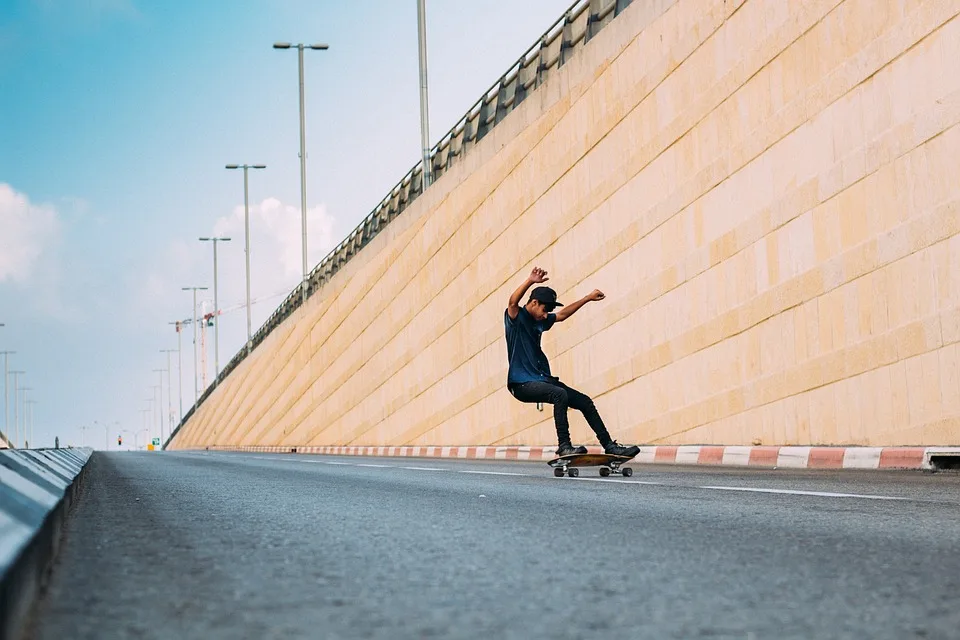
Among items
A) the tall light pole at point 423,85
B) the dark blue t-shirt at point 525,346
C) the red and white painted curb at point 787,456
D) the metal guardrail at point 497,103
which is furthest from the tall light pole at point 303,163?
the dark blue t-shirt at point 525,346

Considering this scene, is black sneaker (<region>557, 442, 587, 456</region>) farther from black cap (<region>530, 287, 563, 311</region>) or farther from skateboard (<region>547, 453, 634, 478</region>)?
black cap (<region>530, 287, 563, 311</region>)

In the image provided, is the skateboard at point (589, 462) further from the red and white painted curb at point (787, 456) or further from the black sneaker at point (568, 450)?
the red and white painted curb at point (787, 456)

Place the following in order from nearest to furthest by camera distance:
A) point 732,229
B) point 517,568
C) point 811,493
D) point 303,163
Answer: point 517,568
point 811,493
point 732,229
point 303,163

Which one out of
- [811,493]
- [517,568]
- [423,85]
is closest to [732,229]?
[811,493]

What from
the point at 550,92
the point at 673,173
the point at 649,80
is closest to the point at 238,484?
the point at 673,173

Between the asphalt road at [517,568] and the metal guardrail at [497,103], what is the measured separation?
692 inches

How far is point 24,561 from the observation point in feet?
12.3

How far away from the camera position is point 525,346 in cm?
1253

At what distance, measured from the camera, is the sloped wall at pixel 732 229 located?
47.8ft

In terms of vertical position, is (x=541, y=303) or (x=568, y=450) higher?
(x=541, y=303)

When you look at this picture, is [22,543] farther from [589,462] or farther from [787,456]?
[787,456]

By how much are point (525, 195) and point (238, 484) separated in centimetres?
1717

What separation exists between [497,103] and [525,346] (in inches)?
739

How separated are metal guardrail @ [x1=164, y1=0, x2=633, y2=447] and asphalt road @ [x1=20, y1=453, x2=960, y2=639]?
17573mm
